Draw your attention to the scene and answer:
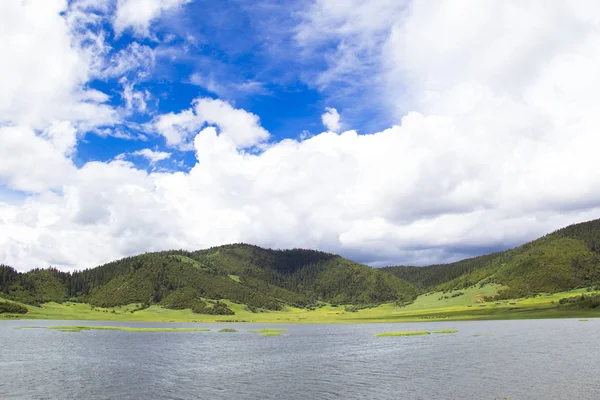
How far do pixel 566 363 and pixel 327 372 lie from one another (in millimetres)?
37938

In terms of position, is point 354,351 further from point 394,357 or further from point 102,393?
point 102,393

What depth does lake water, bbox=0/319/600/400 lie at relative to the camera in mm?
53094

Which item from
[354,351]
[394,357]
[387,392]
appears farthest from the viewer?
[354,351]

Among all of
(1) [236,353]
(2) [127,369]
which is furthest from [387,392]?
(1) [236,353]

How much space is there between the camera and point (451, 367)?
68.8 m

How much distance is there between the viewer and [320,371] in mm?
70750

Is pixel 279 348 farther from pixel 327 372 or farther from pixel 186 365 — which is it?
pixel 327 372

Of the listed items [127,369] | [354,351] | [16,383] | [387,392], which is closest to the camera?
[387,392]

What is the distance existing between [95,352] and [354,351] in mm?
61377

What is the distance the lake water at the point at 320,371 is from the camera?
53.1m

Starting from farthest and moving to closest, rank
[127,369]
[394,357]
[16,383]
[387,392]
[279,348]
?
[279,348], [394,357], [127,369], [16,383], [387,392]

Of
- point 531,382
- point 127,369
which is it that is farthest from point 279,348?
point 531,382

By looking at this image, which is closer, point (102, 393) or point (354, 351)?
point (102, 393)

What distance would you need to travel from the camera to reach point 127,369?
252 feet
